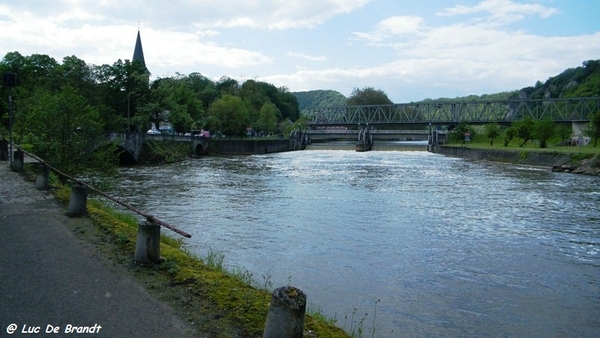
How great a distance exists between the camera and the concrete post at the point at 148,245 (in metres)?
9.43

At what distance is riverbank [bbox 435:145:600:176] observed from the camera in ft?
168

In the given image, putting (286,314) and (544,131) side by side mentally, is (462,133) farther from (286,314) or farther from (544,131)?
(286,314)

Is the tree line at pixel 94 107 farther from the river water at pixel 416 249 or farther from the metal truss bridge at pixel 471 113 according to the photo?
the metal truss bridge at pixel 471 113

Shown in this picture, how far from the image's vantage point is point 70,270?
9188 millimetres

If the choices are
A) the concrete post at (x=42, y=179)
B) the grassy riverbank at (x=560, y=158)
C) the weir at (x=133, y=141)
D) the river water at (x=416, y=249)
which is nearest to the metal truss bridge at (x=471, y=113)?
the grassy riverbank at (x=560, y=158)

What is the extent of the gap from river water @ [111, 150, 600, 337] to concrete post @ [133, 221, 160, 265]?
163 inches

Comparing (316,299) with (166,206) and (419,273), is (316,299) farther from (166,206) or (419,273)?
(166,206)

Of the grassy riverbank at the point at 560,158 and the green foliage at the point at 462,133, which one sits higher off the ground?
the green foliage at the point at 462,133

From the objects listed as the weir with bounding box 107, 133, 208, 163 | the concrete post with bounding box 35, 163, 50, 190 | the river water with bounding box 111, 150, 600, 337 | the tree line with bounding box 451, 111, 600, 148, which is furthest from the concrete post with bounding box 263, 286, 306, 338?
the tree line with bounding box 451, 111, 600, 148

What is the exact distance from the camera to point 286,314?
6.09m

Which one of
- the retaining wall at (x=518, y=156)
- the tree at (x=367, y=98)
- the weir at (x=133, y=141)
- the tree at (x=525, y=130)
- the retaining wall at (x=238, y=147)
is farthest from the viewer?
the tree at (x=367, y=98)

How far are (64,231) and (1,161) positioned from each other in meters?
16.2

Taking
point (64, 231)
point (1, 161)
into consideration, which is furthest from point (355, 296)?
point (1, 161)

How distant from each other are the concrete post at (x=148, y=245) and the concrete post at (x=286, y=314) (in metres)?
4.01
